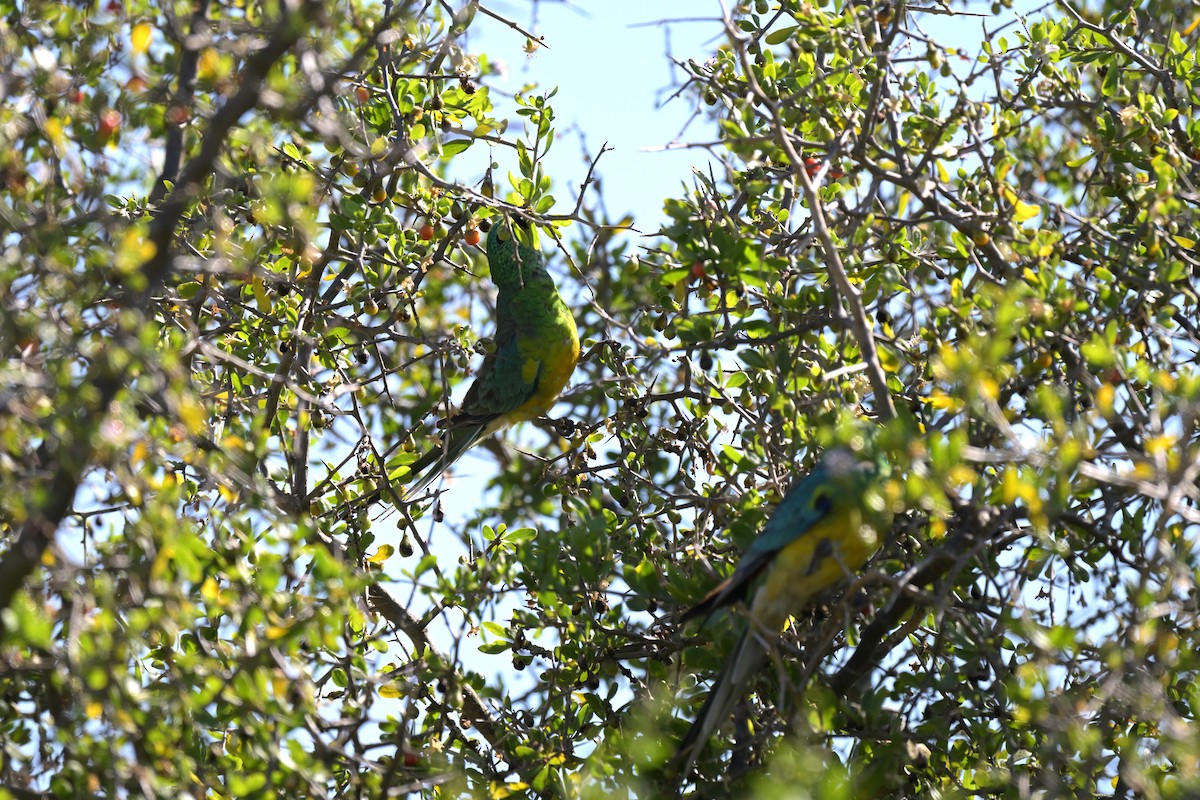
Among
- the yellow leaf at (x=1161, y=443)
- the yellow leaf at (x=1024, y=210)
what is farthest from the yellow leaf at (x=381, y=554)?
the yellow leaf at (x=1161, y=443)

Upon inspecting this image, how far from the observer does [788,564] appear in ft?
13.4

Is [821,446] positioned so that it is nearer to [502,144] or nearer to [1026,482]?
[1026,482]

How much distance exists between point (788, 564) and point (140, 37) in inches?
104

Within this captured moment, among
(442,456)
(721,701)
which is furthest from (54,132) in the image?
(442,456)

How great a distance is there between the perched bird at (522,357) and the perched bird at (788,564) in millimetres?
2888

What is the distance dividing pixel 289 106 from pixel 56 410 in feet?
3.21

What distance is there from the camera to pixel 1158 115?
4.57m

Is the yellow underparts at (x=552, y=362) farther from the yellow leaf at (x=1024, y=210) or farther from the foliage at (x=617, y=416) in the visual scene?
the yellow leaf at (x=1024, y=210)

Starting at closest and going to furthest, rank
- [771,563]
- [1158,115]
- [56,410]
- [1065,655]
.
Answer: [56,410] < [1065,655] < [771,563] < [1158,115]

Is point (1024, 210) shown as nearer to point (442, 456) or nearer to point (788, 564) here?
point (788, 564)

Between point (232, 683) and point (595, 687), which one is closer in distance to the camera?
point (232, 683)

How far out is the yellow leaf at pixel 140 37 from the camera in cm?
338

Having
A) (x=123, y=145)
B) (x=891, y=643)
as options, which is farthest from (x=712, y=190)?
(x=123, y=145)

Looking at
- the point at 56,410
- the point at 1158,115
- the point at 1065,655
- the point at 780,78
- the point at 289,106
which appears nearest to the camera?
the point at 56,410
